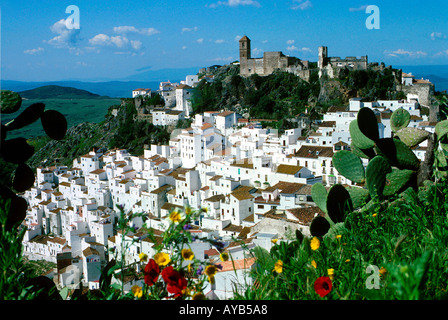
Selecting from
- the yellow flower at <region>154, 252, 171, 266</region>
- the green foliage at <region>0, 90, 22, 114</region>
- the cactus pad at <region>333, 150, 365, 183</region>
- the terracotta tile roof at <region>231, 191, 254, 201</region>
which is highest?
the green foliage at <region>0, 90, 22, 114</region>

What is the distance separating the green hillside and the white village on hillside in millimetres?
32933

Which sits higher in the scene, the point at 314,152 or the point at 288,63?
the point at 288,63

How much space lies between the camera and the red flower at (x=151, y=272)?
1.93 m

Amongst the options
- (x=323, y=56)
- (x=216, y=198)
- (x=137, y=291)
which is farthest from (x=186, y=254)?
(x=323, y=56)

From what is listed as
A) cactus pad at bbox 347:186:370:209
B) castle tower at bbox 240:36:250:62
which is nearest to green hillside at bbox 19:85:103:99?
castle tower at bbox 240:36:250:62

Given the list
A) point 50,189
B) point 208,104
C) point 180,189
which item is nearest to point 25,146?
point 180,189

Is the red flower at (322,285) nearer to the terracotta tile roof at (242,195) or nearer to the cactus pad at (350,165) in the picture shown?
the cactus pad at (350,165)

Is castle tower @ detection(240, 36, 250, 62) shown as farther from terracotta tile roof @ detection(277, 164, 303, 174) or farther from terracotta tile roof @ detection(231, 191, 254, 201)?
terracotta tile roof @ detection(231, 191, 254, 201)

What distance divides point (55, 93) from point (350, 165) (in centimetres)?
7483

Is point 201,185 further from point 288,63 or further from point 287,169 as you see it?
point 288,63

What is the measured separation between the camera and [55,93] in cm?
7231

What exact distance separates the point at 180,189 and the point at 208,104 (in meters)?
21.9

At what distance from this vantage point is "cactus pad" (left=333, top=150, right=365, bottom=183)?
4.44m

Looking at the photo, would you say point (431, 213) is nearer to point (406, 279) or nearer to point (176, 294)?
point (406, 279)
